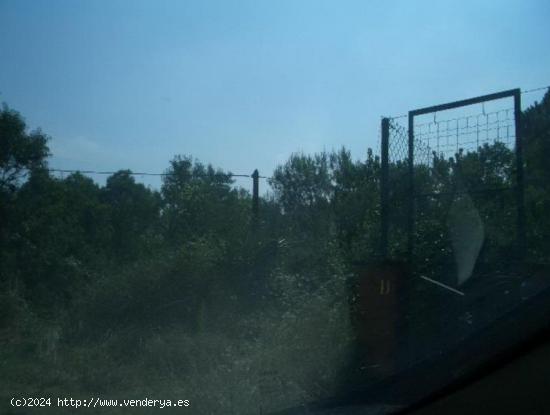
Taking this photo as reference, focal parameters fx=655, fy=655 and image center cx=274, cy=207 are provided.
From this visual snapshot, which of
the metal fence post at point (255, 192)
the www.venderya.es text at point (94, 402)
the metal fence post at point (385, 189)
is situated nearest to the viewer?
the www.venderya.es text at point (94, 402)

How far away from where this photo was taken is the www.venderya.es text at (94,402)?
23.4 feet

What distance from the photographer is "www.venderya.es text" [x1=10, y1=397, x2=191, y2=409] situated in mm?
7133

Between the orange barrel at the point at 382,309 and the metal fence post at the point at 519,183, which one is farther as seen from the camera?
the metal fence post at the point at 519,183

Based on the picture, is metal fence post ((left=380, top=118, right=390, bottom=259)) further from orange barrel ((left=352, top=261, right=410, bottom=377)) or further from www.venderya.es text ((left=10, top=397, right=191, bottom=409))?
www.venderya.es text ((left=10, top=397, right=191, bottom=409))

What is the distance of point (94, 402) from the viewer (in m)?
7.61

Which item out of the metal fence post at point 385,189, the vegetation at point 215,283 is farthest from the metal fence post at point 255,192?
the metal fence post at point 385,189

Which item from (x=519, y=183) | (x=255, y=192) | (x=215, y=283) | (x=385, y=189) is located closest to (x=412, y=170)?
(x=385, y=189)

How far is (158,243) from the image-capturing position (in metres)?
21.5

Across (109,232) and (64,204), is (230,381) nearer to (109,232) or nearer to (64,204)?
(64,204)

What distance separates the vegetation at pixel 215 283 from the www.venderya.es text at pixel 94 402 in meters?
0.17

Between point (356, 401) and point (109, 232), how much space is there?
2735cm

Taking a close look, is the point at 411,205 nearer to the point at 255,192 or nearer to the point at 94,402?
the point at 94,402

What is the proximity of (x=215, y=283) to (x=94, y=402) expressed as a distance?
697 cm

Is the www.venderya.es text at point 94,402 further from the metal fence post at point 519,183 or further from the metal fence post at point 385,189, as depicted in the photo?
the metal fence post at point 519,183
